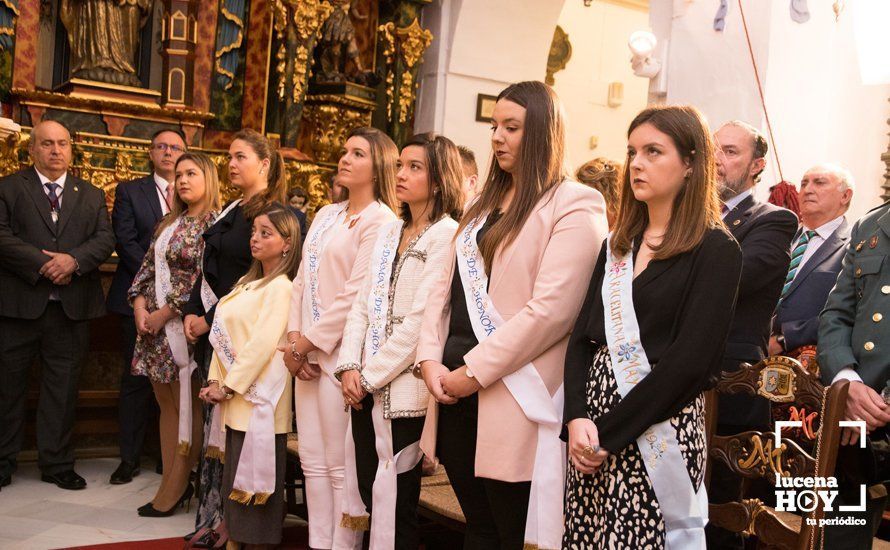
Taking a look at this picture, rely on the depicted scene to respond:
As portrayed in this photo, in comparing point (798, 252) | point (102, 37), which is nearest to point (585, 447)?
point (798, 252)

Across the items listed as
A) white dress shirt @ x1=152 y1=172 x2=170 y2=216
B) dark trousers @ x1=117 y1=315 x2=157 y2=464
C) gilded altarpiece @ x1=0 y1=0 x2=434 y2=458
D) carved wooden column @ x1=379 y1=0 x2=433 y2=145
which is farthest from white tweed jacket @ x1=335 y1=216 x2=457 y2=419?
carved wooden column @ x1=379 y1=0 x2=433 y2=145

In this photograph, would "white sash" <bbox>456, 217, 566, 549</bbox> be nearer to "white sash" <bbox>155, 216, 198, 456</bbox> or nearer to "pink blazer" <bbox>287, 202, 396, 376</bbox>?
"pink blazer" <bbox>287, 202, 396, 376</bbox>

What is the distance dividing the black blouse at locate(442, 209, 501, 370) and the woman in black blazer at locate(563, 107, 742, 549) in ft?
1.27

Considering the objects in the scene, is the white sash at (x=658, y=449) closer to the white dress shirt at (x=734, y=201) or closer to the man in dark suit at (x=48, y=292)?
the white dress shirt at (x=734, y=201)

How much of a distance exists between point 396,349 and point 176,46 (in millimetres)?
5317

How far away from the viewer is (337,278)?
386 cm

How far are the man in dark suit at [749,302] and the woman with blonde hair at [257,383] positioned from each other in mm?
1762

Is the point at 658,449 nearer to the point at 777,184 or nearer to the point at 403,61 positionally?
the point at 777,184

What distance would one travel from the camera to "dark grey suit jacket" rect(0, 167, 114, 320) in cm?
518

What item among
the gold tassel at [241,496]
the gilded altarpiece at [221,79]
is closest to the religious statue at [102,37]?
the gilded altarpiece at [221,79]

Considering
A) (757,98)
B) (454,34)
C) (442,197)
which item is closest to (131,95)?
(454,34)

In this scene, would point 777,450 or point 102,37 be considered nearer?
point 777,450

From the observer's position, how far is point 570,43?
11.2 meters

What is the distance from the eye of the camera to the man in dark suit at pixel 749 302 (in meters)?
2.95
